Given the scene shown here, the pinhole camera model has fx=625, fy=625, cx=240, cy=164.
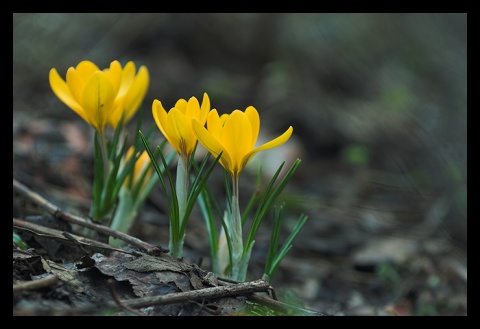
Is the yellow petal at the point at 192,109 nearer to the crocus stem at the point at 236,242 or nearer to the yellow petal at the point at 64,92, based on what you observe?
the crocus stem at the point at 236,242

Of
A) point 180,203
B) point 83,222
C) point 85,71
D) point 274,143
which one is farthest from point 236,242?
point 85,71

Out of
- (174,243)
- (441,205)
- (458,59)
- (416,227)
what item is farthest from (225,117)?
(458,59)

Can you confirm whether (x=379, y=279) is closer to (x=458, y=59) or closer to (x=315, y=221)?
(x=315, y=221)

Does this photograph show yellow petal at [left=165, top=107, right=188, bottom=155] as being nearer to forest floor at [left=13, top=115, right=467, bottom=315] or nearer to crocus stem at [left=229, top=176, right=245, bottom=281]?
crocus stem at [left=229, top=176, right=245, bottom=281]

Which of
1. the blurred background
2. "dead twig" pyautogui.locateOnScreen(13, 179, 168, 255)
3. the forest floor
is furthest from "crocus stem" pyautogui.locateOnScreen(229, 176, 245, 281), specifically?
the blurred background

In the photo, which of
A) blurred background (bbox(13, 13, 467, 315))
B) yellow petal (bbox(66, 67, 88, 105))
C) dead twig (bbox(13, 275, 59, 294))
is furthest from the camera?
blurred background (bbox(13, 13, 467, 315))

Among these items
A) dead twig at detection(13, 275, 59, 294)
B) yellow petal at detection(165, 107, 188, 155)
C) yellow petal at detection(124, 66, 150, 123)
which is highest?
yellow petal at detection(124, 66, 150, 123)
